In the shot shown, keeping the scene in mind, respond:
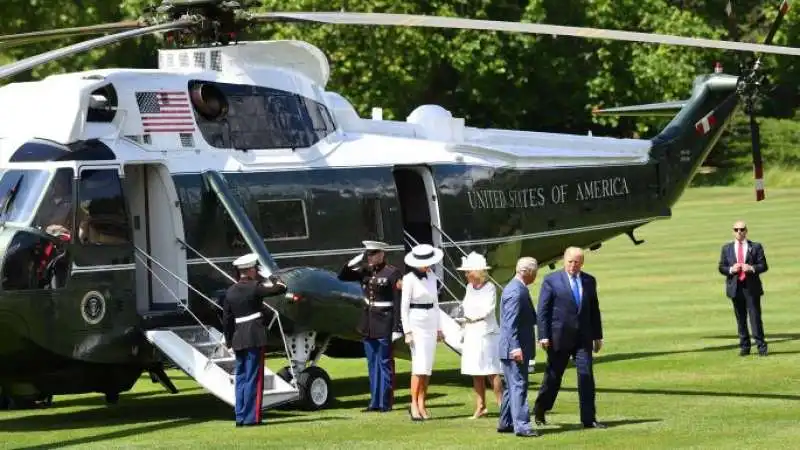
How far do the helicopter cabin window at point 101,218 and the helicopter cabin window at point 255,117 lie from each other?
5.21 feet

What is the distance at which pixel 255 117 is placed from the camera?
20.4 meters

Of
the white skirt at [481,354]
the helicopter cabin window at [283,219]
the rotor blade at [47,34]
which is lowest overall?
the white skirt at [481,354]

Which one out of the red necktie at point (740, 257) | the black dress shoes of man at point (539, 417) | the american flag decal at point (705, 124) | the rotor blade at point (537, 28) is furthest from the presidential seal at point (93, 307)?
the american flag decal at point (705, 124)

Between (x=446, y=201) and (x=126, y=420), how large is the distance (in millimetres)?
4972

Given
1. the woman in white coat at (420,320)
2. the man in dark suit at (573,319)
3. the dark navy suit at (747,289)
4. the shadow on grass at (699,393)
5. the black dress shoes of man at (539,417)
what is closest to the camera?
the man in dark suit at (573,319)

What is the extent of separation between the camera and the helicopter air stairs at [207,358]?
18.7m

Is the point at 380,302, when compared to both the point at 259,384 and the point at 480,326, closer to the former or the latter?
the point at 259,384

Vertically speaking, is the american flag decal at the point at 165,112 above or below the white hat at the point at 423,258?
above

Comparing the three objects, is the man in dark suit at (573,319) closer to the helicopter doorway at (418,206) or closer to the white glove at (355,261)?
the white glove at (355,261)

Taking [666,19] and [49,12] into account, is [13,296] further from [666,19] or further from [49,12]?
[666,19]

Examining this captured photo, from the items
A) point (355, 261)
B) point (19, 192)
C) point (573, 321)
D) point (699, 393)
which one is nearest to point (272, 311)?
point (355, 261)

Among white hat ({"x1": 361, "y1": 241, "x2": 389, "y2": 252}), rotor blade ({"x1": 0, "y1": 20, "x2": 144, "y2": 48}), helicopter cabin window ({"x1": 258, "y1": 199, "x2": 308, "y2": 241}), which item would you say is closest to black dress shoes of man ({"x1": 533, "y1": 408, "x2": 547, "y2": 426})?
white hat ({"x1": 361, "y1": 241, "x2": 389, "y2": 252})

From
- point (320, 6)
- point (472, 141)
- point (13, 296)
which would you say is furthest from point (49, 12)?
point (13, 296)

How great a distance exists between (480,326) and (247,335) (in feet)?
8.20
